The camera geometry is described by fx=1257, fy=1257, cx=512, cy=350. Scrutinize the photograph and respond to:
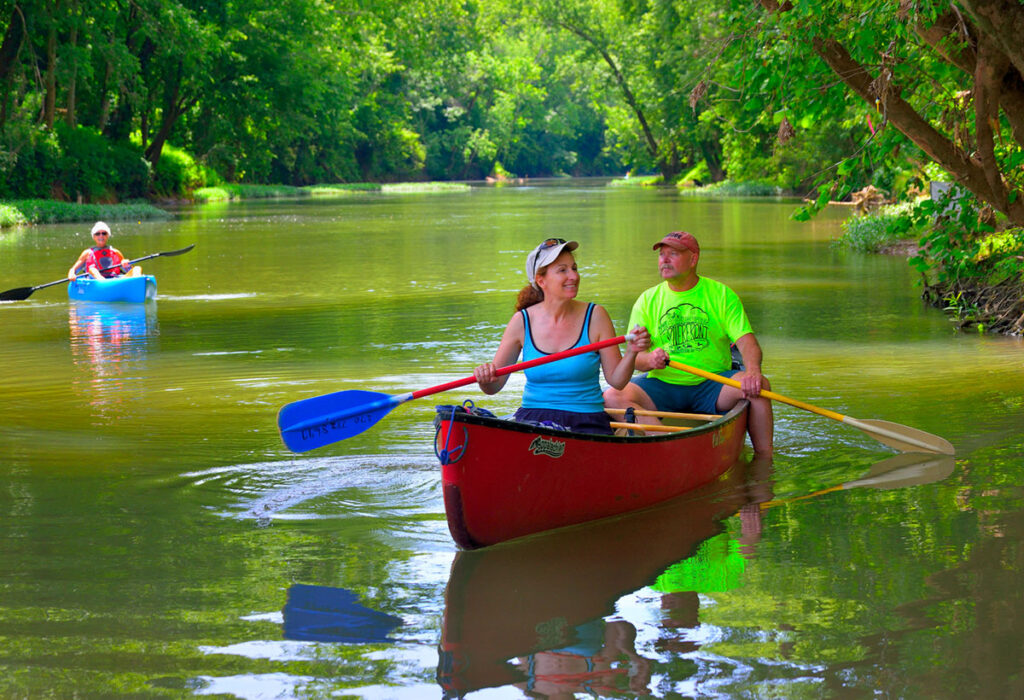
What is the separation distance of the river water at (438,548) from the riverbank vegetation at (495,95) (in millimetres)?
2106

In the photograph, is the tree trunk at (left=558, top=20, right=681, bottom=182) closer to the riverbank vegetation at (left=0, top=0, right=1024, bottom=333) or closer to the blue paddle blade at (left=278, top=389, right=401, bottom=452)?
the riverbank vegetation at (left=0, top=0, right=1024, bottom=333)

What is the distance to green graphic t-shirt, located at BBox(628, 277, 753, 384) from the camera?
7027 mm

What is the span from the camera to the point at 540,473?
548 centimetres

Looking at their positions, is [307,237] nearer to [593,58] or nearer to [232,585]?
[232,585]

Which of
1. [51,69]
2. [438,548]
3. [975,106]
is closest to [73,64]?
[51,69]

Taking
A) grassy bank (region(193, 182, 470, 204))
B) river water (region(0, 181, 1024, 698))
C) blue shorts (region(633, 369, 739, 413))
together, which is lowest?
river water (region(0, 181, 1024, 698))

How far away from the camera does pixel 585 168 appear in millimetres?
117250

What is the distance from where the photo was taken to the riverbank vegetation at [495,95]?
979 centimetres

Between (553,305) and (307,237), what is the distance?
76.5ft

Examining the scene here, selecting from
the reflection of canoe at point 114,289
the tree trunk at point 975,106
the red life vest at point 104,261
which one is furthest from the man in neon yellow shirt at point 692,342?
the red life vest at point 104,261

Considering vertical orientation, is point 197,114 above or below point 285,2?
below

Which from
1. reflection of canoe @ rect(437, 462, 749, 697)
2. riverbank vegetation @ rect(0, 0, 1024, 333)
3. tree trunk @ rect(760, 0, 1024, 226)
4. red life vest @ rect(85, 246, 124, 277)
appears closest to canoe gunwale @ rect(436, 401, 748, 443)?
reflection of canoe @ rect(437, 462, 749, 697)

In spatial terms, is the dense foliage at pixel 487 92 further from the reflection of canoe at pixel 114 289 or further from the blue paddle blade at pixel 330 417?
the reflection of canoe at pixel 114 289

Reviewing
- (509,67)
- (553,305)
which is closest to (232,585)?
(553,305)
